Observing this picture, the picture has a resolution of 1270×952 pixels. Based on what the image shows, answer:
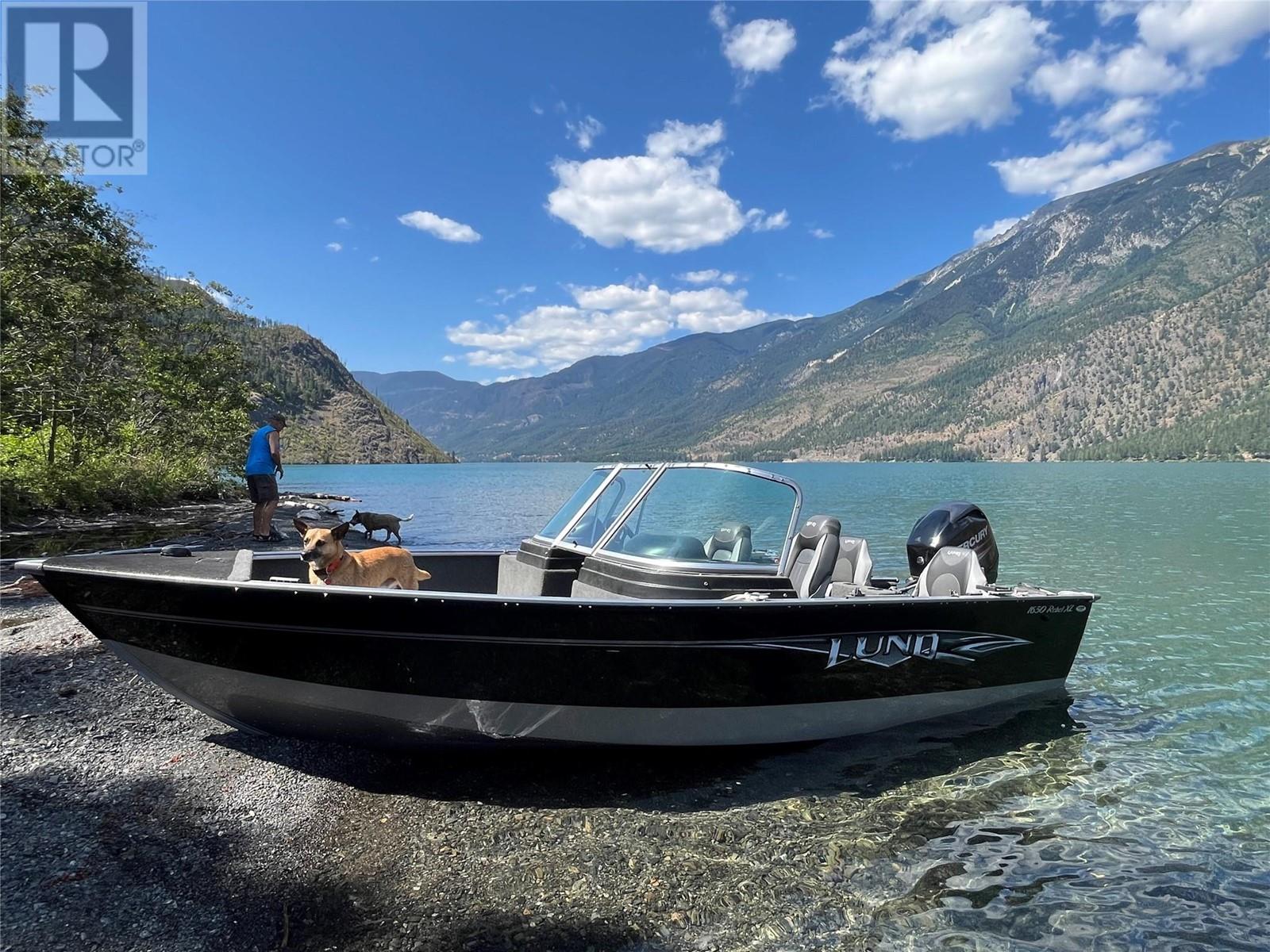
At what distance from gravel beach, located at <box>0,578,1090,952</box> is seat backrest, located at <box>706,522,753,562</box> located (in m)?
1.57

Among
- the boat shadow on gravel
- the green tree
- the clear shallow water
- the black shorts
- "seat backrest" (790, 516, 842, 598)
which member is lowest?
the clear shallow water

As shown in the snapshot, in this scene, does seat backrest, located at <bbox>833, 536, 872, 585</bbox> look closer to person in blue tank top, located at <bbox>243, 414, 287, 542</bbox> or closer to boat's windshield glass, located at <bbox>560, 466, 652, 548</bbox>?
boat's windshield glass, located at <bbox>560, 466, 652, 548</bbox>

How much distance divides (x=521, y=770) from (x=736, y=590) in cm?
210

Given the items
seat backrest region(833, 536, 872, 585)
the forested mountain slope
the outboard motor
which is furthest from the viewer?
the forested mountain slope

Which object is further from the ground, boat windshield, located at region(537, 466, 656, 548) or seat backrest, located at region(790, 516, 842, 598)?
boat windshield, located at region(537, 466, 656, 548)

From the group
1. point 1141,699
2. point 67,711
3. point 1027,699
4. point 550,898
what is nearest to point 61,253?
point 67,711

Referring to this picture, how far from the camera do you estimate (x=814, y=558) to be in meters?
6.08

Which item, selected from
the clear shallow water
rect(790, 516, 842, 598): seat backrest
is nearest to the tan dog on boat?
the clear shallow water

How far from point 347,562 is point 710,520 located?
2.94 metres

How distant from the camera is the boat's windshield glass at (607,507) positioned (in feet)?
19.6

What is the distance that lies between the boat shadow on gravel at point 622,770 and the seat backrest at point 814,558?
1341 millimetres

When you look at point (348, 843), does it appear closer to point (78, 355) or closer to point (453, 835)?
point (453, 835)

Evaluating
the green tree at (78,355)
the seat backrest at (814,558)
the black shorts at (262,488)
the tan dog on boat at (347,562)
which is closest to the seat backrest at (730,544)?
the seat backrest at (814,558)

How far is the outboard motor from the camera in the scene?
737 centimetres
